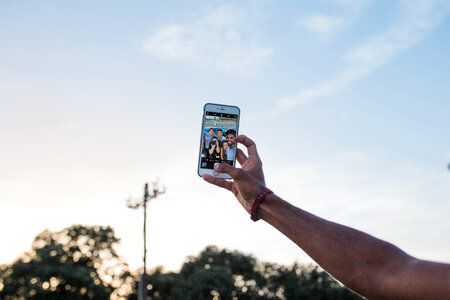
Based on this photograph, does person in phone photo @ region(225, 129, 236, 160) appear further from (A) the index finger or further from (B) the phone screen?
(A) the index finger

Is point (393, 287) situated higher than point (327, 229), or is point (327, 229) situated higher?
point (327, 229)

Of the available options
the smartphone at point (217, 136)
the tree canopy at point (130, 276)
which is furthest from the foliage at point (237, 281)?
the smartphone at point (217, 136)

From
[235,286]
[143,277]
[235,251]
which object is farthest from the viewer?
[235,251]

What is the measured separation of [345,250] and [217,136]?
2218mm

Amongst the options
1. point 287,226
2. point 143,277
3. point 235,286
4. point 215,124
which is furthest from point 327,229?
point 235,286

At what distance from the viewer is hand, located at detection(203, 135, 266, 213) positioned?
78.5 inches

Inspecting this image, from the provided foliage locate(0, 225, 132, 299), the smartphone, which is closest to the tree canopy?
foliage locate(0, 225, 132, 299)

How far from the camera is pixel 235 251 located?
78.7 m

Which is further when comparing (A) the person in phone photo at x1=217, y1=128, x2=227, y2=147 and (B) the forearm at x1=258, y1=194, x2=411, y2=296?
(A) the person in phone photo at x1=217, y1=128, x2=227, y2=147

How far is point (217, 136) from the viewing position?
12.2ft

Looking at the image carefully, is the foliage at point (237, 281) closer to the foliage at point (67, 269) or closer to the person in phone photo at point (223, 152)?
the foliage at point (67, 269)

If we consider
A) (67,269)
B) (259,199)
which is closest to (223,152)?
(259,199)

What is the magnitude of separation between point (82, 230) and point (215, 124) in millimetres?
68600

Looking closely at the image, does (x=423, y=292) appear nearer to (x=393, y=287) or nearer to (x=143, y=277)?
(x=393, y=287)
